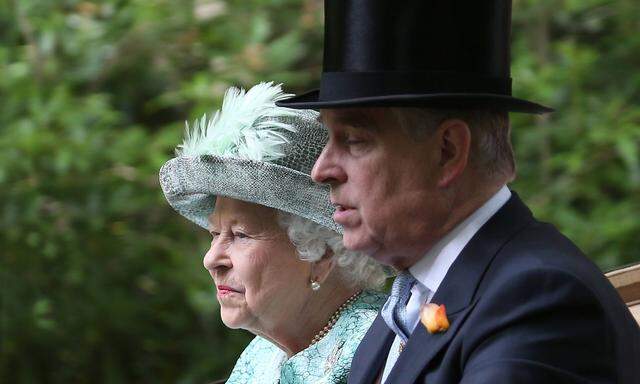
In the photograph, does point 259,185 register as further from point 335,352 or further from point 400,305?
point 400,305

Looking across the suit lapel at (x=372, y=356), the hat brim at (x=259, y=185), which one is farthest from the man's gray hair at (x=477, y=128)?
the hat brim at (x=259, y=185)

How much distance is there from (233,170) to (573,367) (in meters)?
0.99

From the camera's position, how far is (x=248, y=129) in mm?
2508

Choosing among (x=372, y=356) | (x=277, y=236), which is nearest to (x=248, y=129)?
(x=277, y=236)

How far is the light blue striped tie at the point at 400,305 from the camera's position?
2.02 metres

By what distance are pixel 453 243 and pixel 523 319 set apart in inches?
9.7

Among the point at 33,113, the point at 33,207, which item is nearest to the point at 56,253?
the point at 33,207

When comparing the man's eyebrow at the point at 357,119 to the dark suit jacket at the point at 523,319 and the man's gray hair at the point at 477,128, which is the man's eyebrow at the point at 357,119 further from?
the dark suit jacket at the point at 523,319

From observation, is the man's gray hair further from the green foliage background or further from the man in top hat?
the green foliage background

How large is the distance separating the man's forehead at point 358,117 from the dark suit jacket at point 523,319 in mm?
232

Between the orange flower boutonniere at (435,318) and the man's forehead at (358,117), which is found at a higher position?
the man's forehead at (358,117)

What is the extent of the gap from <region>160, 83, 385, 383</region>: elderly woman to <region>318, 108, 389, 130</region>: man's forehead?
1.65 ft

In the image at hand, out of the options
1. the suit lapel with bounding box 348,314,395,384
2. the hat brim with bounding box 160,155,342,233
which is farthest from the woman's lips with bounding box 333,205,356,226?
the hat brim with bounding box 160,155,342,233

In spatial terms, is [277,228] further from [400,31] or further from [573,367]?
[573,367]
